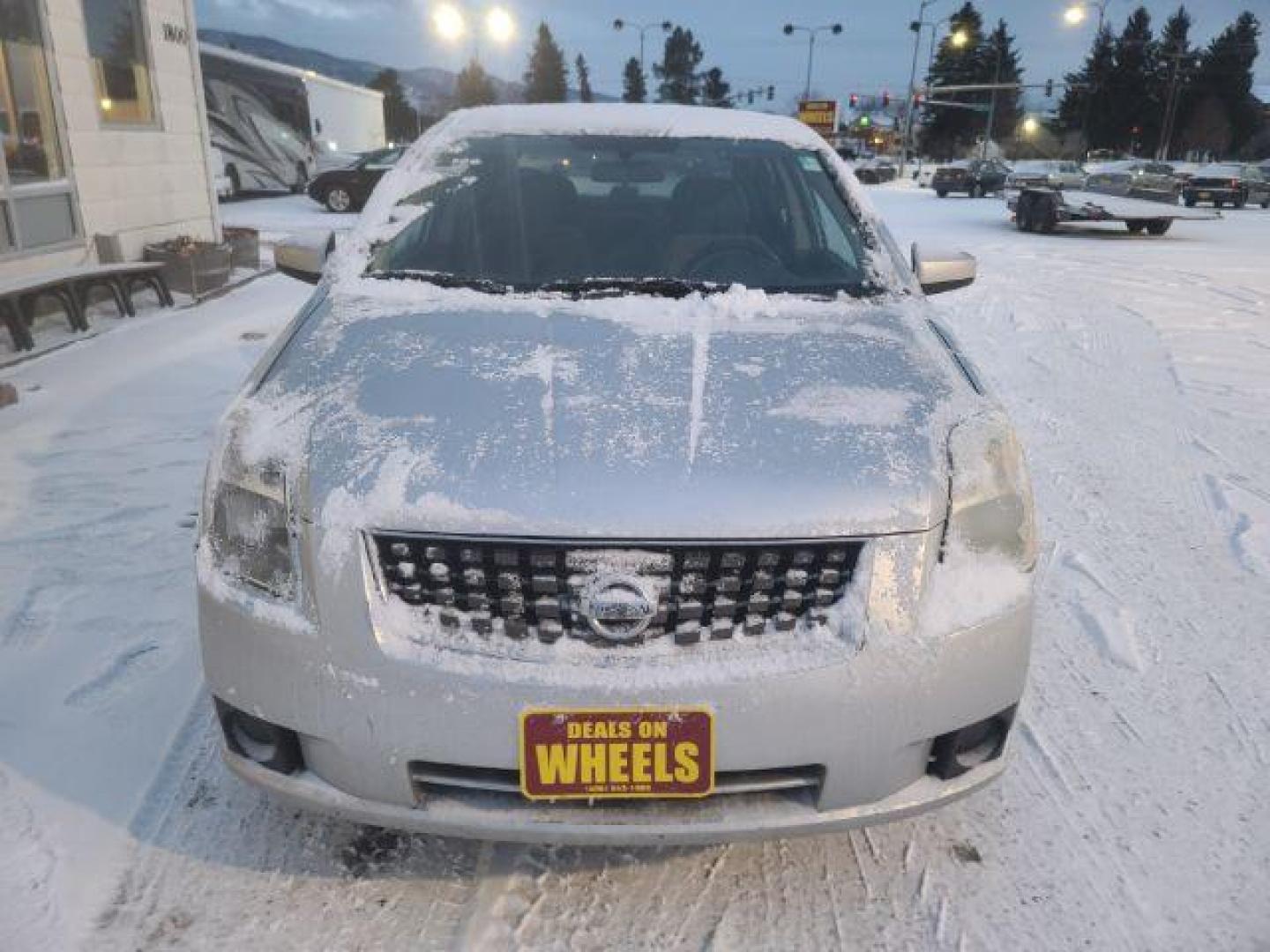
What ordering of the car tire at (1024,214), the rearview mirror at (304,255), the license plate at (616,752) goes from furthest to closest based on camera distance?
the car tire at (1024,214) → the rearview mirror at (304,255) → the license plate at (616,752)

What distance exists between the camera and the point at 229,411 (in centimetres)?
207

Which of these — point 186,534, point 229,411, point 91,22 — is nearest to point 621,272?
point 229,411

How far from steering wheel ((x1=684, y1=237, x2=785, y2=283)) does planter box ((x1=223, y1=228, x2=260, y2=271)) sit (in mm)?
8731

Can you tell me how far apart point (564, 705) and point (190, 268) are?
848 cm

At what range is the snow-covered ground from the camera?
74.9 inches

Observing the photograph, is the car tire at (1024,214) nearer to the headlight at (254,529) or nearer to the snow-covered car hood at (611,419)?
the snow-covered car hood at (611,419)

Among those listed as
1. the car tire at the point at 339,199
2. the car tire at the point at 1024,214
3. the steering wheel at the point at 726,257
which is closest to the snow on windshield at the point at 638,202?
the steering wheel at the point at 726,257

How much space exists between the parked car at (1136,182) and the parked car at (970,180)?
13.9 feet

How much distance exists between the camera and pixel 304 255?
3.13 m

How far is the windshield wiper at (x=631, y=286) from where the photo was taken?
2.67 meters

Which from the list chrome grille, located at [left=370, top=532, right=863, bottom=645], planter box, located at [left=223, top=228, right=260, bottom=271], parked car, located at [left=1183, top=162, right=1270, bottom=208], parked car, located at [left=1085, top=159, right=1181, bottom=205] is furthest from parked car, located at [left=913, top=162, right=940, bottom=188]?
chrome grille, located at [left=370, top=532, right=863, bottom=645]

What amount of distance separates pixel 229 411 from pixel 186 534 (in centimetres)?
181

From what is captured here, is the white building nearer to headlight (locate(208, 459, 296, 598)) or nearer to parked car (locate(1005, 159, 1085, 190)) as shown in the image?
headlight (locate(208, 459, 296, 598))

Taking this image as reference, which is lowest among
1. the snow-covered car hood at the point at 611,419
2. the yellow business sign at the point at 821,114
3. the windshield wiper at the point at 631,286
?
the snow-covered car hood at the point at 611,419
